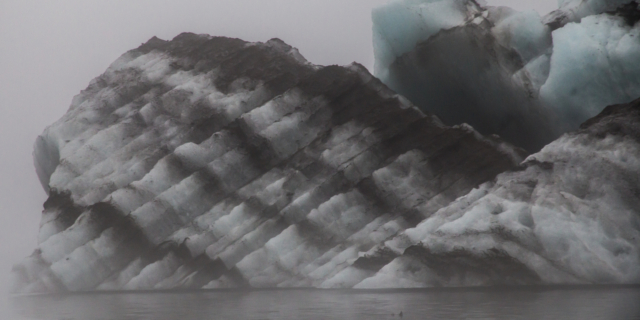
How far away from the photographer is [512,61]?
42.1ft

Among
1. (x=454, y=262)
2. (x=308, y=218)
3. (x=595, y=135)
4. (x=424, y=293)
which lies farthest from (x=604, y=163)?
(x=308, y=218)

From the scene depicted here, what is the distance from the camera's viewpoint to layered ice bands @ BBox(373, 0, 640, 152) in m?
11.3

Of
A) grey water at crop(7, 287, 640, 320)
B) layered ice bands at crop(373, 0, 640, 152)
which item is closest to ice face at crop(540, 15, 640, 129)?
layered ice bands at crop(373, 0, 640, 152)

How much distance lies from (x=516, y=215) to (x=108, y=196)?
22.5 ft

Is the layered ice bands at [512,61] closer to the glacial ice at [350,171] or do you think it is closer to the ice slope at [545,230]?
the glacial ice at [350,171]

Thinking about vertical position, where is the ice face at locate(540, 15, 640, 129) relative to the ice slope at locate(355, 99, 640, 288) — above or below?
above

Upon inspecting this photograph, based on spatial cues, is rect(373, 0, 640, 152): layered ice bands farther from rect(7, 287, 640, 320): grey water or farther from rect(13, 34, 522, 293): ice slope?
rect(7, 287, 640, 320): grey water

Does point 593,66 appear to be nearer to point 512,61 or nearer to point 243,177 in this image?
point 512,61

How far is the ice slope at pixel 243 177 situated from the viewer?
11.1 m

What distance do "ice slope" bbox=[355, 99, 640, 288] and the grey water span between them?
0.47 metres

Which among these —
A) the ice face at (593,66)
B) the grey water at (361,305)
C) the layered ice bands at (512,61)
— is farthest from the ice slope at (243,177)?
the grey water at (361,305)

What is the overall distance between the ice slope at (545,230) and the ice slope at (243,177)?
93 centimetres

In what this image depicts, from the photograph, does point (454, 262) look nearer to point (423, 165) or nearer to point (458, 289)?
point (458, 289)

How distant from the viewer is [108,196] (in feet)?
39.5
